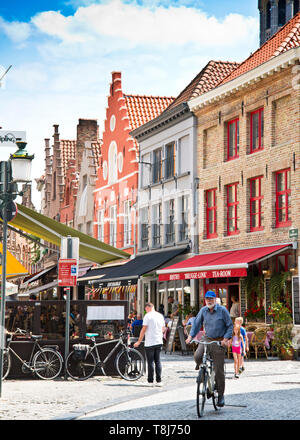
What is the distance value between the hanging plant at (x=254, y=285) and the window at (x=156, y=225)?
9791 mm

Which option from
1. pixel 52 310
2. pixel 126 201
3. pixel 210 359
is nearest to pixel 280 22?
pixel 126 201

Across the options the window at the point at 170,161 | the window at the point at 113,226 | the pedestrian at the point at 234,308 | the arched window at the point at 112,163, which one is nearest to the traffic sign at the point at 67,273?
the pedestrian at the point at 234,308

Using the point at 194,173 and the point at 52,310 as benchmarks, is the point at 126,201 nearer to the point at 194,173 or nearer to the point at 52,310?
the point at 194,173

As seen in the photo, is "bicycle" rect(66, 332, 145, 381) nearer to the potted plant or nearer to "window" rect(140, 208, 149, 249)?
the potted plant

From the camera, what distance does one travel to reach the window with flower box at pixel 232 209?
30.4 metres

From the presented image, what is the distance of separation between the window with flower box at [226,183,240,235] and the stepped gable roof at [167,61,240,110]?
19.0 feet

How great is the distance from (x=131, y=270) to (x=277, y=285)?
1053cm

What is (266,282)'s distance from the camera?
2716 cm

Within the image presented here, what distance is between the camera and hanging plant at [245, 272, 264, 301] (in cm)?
2742

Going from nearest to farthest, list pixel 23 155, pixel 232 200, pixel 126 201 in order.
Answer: pixel 23 155
pixel 232 200
pixel 126 201

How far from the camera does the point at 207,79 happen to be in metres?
36.6

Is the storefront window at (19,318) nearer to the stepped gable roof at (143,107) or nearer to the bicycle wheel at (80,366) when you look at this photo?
the bicycle wheel at (80,366)

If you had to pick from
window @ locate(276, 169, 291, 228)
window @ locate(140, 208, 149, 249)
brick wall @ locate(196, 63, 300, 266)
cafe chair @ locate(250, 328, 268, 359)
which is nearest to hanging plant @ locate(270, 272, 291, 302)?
brick wall @ locate(196, 63, 300, 266)
